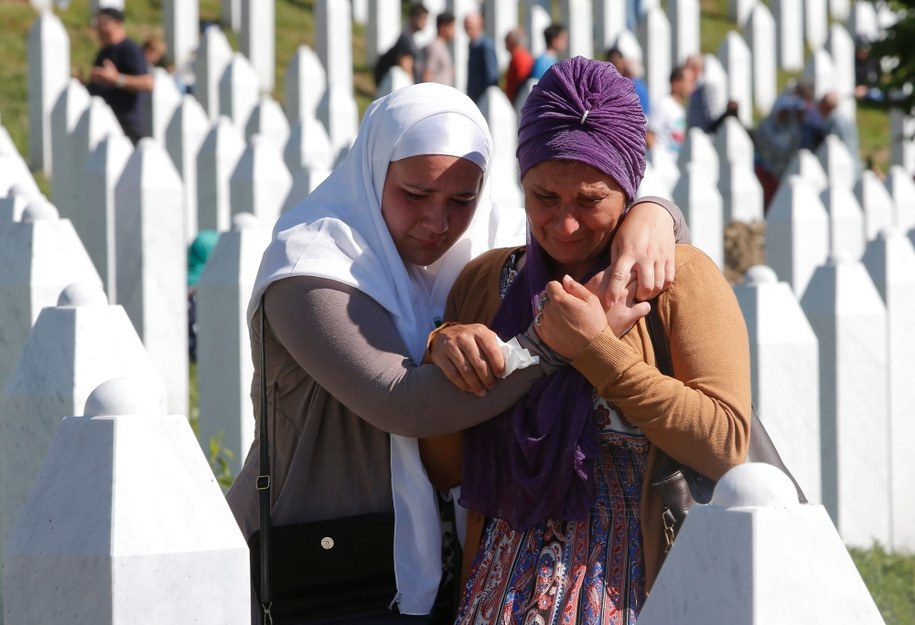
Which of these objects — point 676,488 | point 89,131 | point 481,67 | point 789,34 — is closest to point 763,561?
point 676,488

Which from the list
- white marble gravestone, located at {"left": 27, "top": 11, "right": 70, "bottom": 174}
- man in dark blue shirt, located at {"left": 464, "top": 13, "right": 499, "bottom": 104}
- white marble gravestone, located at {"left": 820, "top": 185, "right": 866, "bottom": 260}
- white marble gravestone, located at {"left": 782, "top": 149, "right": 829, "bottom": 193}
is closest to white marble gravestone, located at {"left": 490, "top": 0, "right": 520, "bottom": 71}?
man in dark blue shirt, located at {"left": 464, "top": 13, "right": 499, "bottom": 104}

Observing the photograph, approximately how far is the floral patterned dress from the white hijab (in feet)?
0.68

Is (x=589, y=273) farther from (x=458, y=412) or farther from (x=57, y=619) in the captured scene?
(x=57, y=619)

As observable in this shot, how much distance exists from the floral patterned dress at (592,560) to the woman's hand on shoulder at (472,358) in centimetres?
19

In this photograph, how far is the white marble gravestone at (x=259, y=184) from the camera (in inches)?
277

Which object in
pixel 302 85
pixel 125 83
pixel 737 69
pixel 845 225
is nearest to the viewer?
pixel 845 225

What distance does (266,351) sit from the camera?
9.78ft

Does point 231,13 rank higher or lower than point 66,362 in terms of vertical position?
higher

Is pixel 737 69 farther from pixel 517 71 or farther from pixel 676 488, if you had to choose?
pixel 676 488

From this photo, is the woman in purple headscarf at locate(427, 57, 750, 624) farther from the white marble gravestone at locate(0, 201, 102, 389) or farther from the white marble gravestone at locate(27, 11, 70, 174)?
the white marble gravestone at locate(27, 11, 70, 174)

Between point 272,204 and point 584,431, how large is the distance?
4.61 m

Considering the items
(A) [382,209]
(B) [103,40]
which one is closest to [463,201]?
(A) [382,209]

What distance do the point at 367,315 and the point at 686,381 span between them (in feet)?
2.02

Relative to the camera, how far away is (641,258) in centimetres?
263
